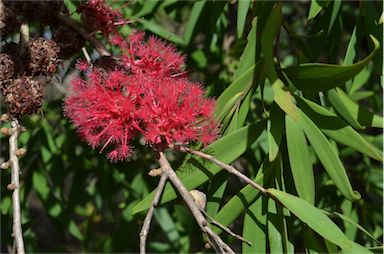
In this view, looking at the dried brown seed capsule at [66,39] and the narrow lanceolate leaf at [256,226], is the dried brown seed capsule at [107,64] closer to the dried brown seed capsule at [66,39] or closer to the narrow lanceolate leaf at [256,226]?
the dried brown seed capsule at [66,39]

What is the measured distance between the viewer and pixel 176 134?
72 centimetres

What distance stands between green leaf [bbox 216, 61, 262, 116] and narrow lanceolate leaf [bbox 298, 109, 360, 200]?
0.09 metres

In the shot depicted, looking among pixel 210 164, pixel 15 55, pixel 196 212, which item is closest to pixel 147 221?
pixel 196 212

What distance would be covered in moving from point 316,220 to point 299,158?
0.31ft

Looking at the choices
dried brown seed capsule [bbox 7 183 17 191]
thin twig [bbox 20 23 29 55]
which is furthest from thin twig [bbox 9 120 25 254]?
thin twig [bbox 20 23 29 55]

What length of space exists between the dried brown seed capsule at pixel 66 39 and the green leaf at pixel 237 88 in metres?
0.21

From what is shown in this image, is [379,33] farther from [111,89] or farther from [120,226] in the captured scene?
[120,226]

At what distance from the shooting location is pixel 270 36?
76 cm

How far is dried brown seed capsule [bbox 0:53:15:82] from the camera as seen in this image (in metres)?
0.73

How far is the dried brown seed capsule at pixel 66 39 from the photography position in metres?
0.85

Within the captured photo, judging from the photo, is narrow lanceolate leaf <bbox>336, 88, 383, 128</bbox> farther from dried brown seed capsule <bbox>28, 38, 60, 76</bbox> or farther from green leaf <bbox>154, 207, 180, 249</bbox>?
green leaf <bbox>154, 207, 180, 249</bbox>

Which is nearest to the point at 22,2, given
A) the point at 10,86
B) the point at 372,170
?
the point at 10,86

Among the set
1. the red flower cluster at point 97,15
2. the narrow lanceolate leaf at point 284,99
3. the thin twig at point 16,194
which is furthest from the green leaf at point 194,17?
the thin twig at point 16,194

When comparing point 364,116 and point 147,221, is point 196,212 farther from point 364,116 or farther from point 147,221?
point 364,116
